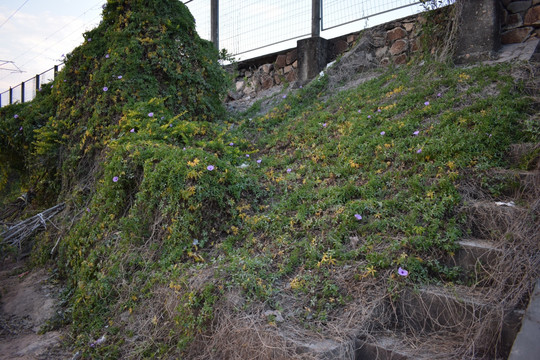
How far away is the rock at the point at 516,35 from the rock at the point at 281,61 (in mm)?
3538

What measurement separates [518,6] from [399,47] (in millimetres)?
1579

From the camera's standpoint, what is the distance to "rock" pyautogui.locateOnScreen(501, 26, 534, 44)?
472 cm

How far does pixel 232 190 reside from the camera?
3400 mm

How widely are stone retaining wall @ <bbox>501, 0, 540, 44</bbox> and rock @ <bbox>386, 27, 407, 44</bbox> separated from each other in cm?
136

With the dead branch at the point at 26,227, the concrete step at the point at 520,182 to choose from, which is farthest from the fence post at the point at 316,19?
the dead branch at the point at 26,227

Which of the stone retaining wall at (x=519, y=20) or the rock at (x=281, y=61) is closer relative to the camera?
the stone retaining wall at (x=519, y=20)

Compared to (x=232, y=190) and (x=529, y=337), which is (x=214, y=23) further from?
(x=529, y=337)

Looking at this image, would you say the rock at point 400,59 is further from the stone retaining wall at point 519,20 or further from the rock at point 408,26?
the stone retaining wall at point 519,20

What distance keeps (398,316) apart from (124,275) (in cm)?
201

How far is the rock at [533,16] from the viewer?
467cm

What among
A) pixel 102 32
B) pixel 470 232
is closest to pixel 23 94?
pixel 102 32

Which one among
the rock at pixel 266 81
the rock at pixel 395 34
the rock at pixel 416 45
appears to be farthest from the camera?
the rock at pixel 266 81

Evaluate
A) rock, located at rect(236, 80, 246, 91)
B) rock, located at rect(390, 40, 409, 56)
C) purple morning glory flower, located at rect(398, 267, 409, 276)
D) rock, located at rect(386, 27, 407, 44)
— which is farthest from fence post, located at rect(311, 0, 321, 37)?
purple morning glory flower, located at rect(398, 267, 409, 276)

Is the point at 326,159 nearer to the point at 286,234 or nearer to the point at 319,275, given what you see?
the point at 286,234
